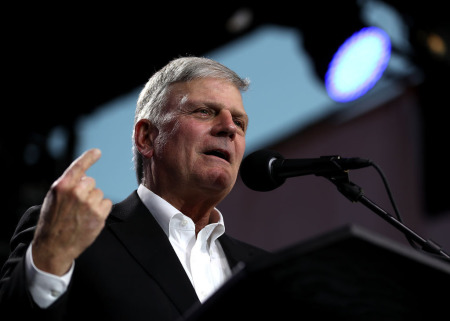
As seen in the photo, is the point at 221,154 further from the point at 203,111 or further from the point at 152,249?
the point at 152,249

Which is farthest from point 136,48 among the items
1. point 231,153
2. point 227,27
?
point 231,153

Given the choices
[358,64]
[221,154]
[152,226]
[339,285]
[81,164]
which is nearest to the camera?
[339,285]

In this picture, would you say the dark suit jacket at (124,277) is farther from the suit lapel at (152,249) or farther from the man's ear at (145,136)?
the man's ear at (145,136)

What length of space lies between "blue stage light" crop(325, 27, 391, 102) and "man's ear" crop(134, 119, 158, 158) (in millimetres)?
1734

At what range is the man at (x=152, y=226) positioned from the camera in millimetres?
1303

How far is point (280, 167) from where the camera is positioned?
177 centimetres

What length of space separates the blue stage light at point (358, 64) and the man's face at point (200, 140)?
1.62 metres

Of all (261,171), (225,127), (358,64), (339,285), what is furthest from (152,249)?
(358,64)

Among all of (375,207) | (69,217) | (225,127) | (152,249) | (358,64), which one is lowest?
(358,64)

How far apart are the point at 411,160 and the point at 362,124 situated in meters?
0.79

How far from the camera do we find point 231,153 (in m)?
2.10

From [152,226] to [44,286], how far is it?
627mm

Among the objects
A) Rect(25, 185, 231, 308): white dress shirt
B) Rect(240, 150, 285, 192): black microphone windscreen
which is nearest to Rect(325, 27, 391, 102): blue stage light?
Rect(25, 185, 231, 308): white dress shirt

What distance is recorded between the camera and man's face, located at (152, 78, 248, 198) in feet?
6.79
